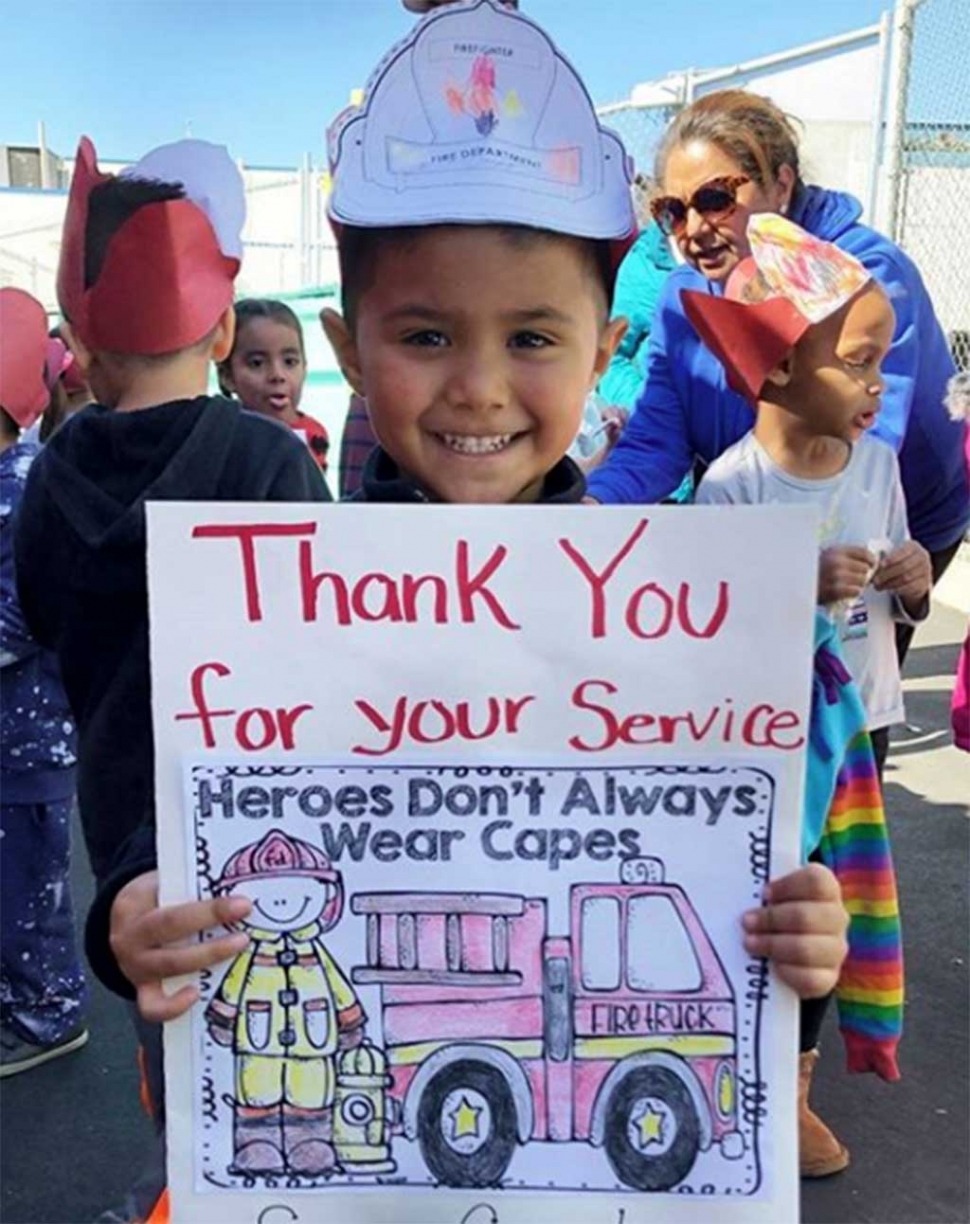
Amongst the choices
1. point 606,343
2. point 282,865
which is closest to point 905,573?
point 606,343

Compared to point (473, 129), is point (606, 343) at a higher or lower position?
lower

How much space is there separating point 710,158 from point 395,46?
1112 mm

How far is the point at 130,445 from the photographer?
1.73 metres

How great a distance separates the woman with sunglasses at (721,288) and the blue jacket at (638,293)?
405mm

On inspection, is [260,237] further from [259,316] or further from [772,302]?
[772,302]

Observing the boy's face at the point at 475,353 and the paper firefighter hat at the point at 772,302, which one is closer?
the boy's face at the point at 475,353

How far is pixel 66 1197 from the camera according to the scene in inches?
91.4

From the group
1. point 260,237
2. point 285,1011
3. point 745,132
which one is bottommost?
point 285,1011

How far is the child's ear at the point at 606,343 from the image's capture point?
128 centimetres

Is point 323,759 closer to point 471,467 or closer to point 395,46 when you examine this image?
point 471,467

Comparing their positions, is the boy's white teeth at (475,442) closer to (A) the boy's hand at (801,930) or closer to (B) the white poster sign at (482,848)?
(B) the white poster sign at (482,848)

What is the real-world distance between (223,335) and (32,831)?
1.43 metres

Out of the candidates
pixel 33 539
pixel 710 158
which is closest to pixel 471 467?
pixel 33 539

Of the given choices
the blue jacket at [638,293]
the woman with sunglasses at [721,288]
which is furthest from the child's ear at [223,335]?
the blue jacket at [638,293]
